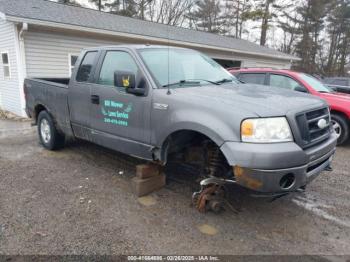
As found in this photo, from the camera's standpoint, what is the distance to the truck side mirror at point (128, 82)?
3314 mm

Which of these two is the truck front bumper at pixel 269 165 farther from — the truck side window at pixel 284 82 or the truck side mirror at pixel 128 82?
the truck side window at pixel 284 82

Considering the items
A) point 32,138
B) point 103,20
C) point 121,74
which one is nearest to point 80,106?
point 121,74

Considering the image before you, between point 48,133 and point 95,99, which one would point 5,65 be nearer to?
point 48,133

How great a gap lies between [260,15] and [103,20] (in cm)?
2083

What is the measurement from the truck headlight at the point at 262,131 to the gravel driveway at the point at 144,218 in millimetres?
1080

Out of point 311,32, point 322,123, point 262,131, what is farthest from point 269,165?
point 311,32

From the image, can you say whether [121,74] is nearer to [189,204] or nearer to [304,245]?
[189,204]

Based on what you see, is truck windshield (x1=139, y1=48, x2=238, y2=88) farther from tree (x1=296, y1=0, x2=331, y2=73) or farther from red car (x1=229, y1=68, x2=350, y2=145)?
tree (x1=296, y1=0, x2=331, y2=73)

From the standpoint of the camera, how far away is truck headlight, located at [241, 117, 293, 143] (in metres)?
2.57

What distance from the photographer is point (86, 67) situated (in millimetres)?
4375

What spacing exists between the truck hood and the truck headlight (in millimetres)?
71

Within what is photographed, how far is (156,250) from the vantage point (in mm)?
2633

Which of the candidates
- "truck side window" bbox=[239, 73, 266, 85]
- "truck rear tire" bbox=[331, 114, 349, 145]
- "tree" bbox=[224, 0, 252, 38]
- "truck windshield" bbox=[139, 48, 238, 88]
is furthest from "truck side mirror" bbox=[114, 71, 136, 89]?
"tree" bbox=[224, 0, 252, 38]

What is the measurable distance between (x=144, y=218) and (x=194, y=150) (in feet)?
3.38
